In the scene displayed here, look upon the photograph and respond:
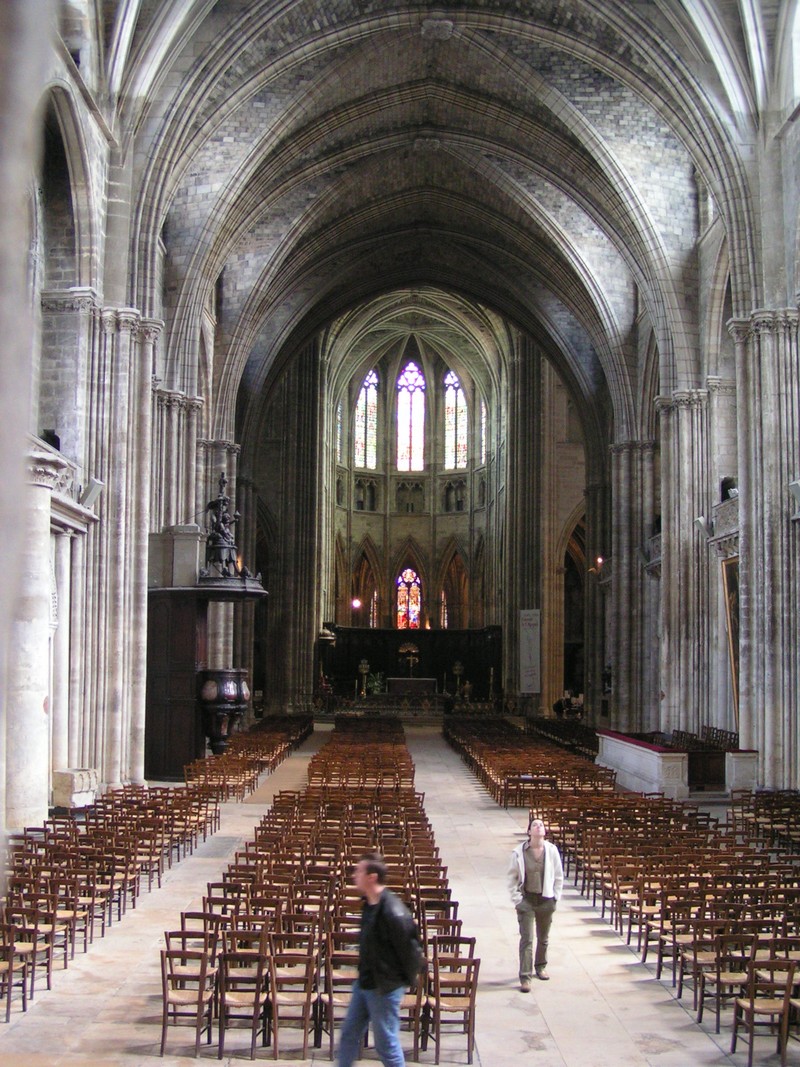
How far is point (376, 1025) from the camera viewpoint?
266 inches

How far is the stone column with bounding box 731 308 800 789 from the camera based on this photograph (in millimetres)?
25312

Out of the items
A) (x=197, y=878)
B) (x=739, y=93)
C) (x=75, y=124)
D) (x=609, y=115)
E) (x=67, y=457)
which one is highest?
(x=609, y=115)

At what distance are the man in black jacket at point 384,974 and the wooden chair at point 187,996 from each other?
2.03 meters

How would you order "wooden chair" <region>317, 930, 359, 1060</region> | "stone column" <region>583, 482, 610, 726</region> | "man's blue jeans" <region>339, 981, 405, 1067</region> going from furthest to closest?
"stone column" <region>583, 482, 610, 726</region>
"wooden chair" <region>317, 930, 359, 1060</region>
"man's blue jeans" <region>339, 981, 405, 1067</region>

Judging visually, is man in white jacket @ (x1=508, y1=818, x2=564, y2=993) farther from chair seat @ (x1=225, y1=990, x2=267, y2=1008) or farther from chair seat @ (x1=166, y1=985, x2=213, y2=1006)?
chair seat @ (x1=166, y1=985, x2=213, y2=1006)

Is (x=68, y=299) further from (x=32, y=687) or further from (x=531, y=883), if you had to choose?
(x=531, y=883)

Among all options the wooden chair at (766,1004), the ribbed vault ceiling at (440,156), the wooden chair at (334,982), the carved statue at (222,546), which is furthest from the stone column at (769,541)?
the wooden chair at (334,982)

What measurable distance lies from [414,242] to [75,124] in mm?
27068

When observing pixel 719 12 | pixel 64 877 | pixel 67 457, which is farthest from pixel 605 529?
pixel 64 877

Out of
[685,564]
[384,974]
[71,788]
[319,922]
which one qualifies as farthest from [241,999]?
[685,564]

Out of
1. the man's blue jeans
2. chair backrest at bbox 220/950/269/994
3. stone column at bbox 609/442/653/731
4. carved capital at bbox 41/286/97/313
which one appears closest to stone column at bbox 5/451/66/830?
carved capital at bbox 41/286/97/313

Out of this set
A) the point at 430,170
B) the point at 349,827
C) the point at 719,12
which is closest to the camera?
the point at 349,827

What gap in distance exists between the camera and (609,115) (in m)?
34.8

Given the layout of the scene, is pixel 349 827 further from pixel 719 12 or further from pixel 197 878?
pixel 719 12
